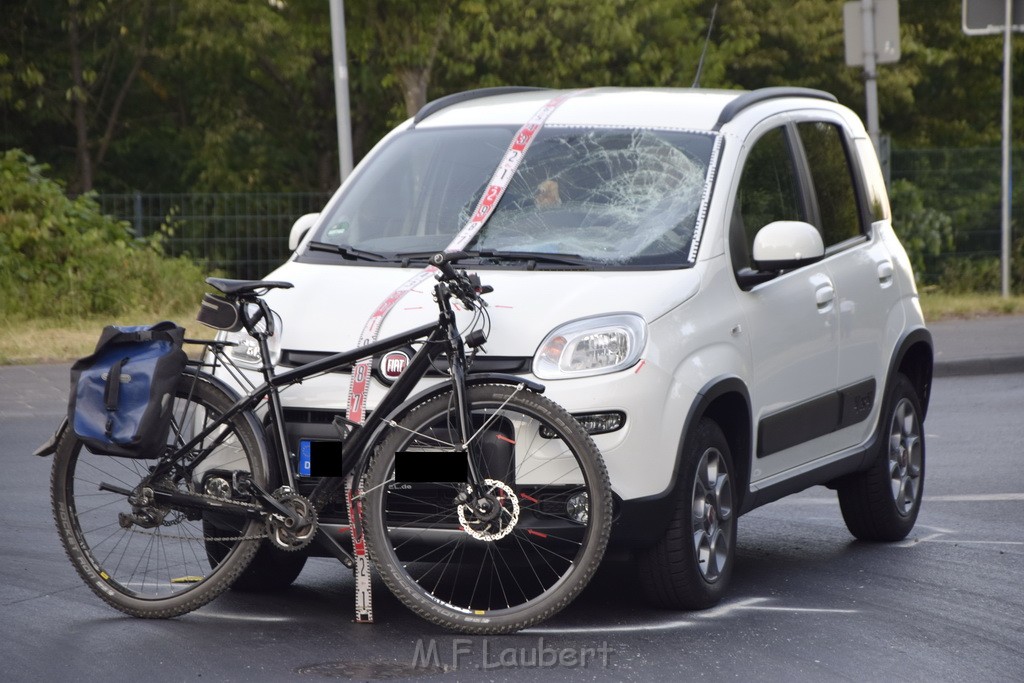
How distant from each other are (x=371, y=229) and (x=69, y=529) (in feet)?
5.40

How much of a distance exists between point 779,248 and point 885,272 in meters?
1.39

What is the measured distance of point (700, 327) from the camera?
6.21 meters

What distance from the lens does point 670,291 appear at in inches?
243

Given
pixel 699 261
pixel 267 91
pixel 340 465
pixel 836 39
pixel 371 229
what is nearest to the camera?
pixel 340 465

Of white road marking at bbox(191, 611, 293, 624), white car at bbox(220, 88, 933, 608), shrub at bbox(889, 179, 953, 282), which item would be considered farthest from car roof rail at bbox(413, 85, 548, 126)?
shrub at bbox(889, 179, 953, 282)

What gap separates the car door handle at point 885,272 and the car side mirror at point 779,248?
47.0 inches

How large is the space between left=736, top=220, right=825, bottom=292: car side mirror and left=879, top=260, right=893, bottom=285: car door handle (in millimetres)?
1194

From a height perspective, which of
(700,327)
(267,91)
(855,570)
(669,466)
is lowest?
(855,570)

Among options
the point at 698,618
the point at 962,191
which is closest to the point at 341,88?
the point at 962,191

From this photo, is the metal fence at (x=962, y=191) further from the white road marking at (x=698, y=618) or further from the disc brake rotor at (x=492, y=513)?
the disc brake rotor at (x=492, y=513)

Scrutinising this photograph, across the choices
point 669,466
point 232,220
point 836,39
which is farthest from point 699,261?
point 836,39

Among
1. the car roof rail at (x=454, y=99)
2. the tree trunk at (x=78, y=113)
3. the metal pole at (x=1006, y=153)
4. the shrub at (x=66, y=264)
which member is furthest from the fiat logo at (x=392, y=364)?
the tree trunk at (x=78, y=113)

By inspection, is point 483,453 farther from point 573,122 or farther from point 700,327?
point 573,122

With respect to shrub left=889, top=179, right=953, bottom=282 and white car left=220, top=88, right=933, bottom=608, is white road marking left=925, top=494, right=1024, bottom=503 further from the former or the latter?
shrub left=889, top=179, right=953, bottom=282
